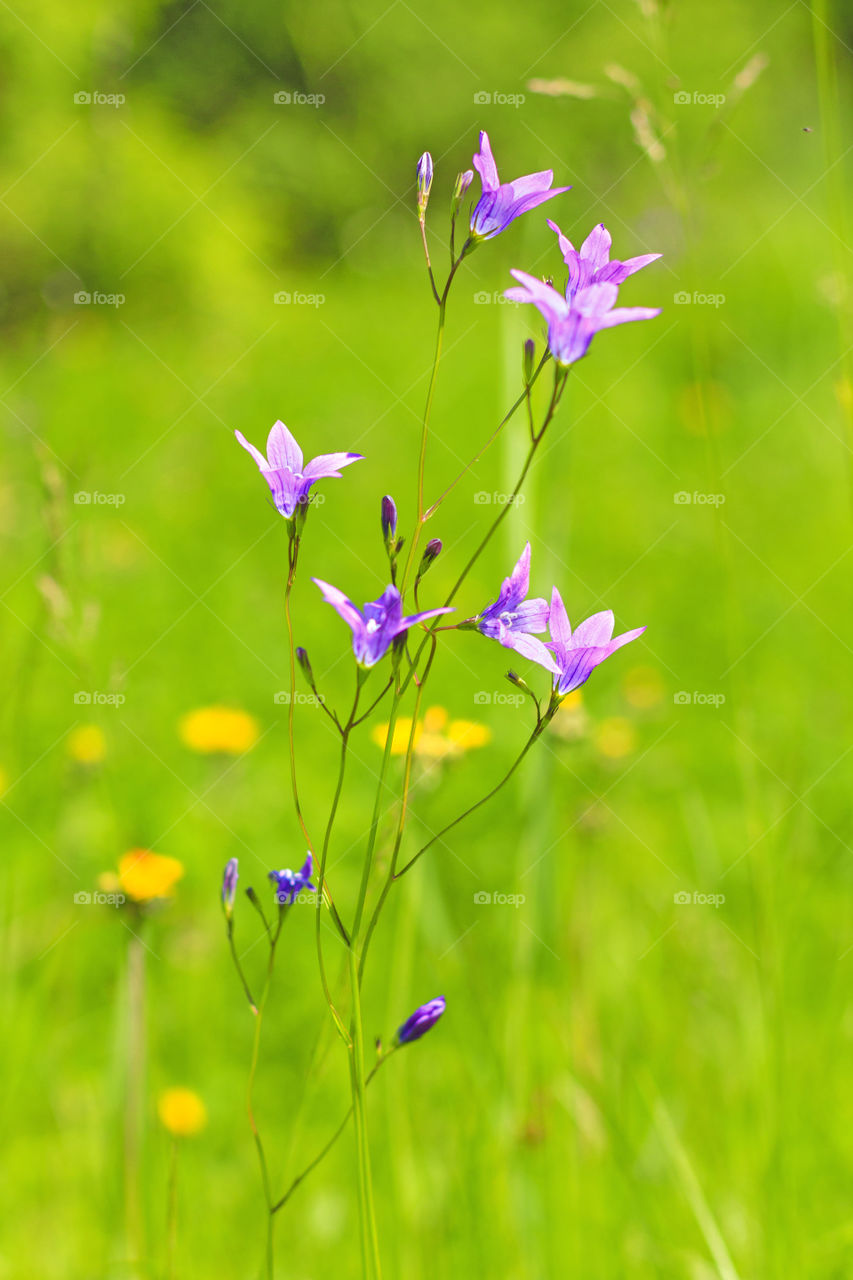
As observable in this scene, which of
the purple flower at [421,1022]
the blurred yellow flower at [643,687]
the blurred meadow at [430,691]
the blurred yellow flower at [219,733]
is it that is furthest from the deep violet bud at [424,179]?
the blurred yellow flower at [643,687]

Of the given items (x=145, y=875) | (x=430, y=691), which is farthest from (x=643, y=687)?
(x=145, y=875)

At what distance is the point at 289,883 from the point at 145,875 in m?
0.40

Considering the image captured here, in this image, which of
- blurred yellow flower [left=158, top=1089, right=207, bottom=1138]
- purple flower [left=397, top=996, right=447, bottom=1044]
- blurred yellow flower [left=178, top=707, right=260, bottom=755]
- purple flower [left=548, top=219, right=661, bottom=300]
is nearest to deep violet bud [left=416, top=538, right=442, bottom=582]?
purple flower [left=548, top=219, right=661, bottom=300]

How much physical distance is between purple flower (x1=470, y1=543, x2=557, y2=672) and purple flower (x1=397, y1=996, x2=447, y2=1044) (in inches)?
8.9

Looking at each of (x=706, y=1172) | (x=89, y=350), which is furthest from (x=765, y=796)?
(x=89, y=350)

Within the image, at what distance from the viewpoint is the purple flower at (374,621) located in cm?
48

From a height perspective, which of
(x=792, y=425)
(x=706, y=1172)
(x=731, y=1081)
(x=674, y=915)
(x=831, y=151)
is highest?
(x=792, y=425)

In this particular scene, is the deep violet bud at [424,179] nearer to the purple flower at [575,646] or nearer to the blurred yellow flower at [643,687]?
the purple flower at [575,646]

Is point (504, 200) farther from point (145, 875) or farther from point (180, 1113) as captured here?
point (180, 1113)

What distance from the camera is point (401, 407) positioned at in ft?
13.4

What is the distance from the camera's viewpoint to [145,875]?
98 cm

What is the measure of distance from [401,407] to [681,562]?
158 centimetres

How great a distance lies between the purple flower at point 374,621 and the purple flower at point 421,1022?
A: 23 centimetres

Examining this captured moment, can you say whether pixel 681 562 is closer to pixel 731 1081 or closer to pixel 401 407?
pixel 401 407
